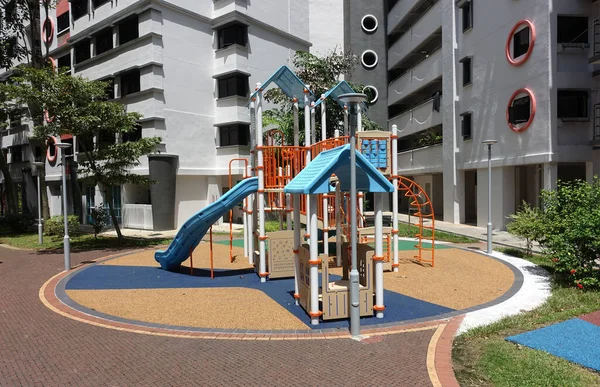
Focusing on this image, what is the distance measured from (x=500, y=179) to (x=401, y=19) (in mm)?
17668

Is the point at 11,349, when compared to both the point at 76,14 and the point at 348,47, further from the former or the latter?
the point at 348,47

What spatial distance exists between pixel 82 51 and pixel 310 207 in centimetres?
2887

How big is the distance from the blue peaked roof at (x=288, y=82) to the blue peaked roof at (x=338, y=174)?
3.96m

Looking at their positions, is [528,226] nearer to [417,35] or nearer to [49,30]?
[417,35]

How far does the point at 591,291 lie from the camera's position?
375 inches

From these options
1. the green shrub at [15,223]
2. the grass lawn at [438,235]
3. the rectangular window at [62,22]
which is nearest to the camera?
the grass lawn at [438,235]

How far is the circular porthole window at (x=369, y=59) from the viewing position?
3596 centimetres

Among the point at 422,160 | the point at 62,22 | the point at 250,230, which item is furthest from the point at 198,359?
the point at 62,22

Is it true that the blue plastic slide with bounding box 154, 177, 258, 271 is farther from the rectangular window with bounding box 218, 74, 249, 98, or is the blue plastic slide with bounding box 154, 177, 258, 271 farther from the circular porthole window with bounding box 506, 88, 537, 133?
the rectangular window with bounding box 218, 74, 249, 98

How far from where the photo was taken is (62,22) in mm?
32219

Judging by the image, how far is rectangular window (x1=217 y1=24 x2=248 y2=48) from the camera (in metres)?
27.2

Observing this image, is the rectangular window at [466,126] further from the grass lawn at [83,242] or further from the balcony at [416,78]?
the grass lawn at [83,242]

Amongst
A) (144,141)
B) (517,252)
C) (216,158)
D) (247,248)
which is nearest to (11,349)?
(247,248)

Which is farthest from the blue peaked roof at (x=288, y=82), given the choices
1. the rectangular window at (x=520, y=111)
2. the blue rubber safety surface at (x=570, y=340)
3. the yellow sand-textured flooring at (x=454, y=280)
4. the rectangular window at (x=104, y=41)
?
the rectangular window at (x=104, y=41)
